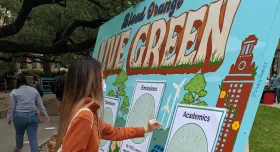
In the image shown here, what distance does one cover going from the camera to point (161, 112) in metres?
2.58

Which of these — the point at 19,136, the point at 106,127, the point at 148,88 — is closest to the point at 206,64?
the point at 148,88

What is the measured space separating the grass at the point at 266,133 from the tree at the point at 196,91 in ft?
15.7

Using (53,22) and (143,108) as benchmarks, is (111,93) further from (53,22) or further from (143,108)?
(53,22)

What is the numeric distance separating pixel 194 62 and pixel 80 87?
2.54 ft

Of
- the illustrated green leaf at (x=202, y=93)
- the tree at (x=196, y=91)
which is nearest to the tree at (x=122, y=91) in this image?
the tree at (x=196, y=91)

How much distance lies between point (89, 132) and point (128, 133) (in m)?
0.61

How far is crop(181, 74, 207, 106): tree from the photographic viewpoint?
84.0 inches

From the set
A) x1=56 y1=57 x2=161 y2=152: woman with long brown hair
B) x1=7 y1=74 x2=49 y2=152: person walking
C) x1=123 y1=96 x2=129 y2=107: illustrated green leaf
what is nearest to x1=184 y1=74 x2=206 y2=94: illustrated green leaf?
x1=56 y1=57 x2=161 y2=152: woman with long brown hair

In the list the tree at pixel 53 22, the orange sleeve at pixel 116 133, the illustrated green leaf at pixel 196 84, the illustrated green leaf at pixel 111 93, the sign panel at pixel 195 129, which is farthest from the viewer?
the tree at pixel 53 22

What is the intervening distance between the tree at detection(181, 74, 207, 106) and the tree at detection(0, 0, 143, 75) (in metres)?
4.92

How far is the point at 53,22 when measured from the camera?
45.7 ft

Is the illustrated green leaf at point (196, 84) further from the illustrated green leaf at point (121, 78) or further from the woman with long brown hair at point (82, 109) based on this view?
the illustrated green leaf at point (121, 78)

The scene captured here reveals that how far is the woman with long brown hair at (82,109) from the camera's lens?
81.5 inches

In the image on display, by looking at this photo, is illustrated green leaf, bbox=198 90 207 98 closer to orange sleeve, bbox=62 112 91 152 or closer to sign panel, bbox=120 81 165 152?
sign panel, bbox=120 81 165 152
